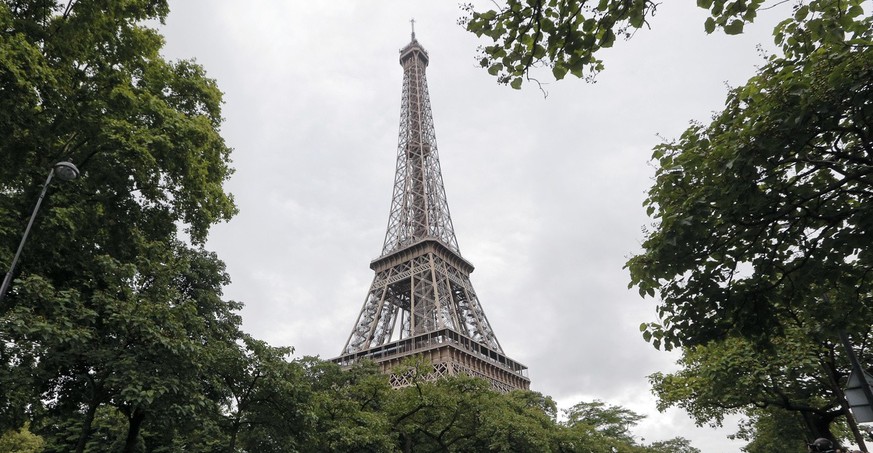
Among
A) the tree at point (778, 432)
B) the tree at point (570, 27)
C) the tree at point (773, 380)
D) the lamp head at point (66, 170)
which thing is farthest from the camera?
the tree at point (778, 432)

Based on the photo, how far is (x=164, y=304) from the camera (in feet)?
36.9

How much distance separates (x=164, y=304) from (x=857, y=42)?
13.2m

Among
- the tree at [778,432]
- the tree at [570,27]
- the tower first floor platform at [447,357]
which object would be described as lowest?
the tree at [778,432]

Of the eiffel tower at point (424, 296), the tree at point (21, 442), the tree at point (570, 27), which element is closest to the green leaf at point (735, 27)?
the tree at point (570, 27)

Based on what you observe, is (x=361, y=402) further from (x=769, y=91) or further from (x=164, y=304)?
(x=769, y=91)

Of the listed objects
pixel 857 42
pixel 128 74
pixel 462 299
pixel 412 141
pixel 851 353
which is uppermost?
pixel 412 141

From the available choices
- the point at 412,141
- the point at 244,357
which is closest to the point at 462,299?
the point at 412,141

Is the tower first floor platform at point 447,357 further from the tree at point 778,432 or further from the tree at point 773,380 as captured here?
the tree at point 773,380

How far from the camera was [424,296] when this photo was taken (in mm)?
51531

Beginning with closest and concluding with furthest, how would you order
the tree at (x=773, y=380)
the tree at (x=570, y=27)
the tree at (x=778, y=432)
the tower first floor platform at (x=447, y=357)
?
the tree at (x=570, y=27) < the tree at (x=773, y=380) < the tree at (x=778, y=432) < the tower first floor platform at (x=447, y=357)

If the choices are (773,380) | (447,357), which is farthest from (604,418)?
(773,380)

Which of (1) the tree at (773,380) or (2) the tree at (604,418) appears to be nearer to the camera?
(1) the tree at (773,380)

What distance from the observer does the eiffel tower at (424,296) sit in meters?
45.9

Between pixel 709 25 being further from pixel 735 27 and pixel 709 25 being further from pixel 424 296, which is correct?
pixel 424 296
